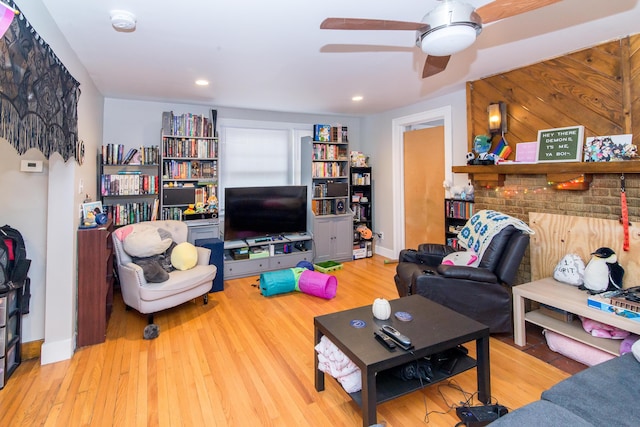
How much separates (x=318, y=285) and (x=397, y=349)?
196cm

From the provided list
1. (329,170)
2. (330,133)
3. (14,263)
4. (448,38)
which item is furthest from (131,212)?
(448,38)

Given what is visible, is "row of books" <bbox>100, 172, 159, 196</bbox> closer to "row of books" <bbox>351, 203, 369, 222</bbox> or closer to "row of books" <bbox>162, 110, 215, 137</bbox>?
"row of books" <bbox>162, 110, 215, 137</bbox>

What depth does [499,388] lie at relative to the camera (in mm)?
2023

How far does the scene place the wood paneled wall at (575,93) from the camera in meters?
2.54

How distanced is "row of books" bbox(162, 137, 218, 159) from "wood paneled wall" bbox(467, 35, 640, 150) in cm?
327

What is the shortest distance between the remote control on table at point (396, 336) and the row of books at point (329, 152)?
3.50 meters

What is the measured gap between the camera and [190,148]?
13.8 ft

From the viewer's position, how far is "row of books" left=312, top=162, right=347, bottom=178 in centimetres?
502

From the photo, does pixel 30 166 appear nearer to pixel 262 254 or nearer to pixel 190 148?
pixel 190 148

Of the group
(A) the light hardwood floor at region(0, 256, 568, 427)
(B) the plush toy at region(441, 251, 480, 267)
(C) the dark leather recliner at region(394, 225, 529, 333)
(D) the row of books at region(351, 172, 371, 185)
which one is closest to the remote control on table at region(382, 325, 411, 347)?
(A) the light hardwood floor at region(0, 256, 568, 427)

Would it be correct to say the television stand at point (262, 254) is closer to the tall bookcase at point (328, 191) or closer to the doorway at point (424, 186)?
the tall bookcase at point (328, 191)

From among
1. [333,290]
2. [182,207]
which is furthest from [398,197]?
[182,207]

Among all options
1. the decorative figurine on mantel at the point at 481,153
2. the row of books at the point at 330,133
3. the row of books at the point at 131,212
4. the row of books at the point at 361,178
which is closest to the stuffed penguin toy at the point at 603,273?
the decorative figurine on mantel at the point at 481,153

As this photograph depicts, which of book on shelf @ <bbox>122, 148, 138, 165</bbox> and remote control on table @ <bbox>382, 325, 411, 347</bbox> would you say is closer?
remote control on table @ <bbox>382, 325, 411, 347</bbox>
